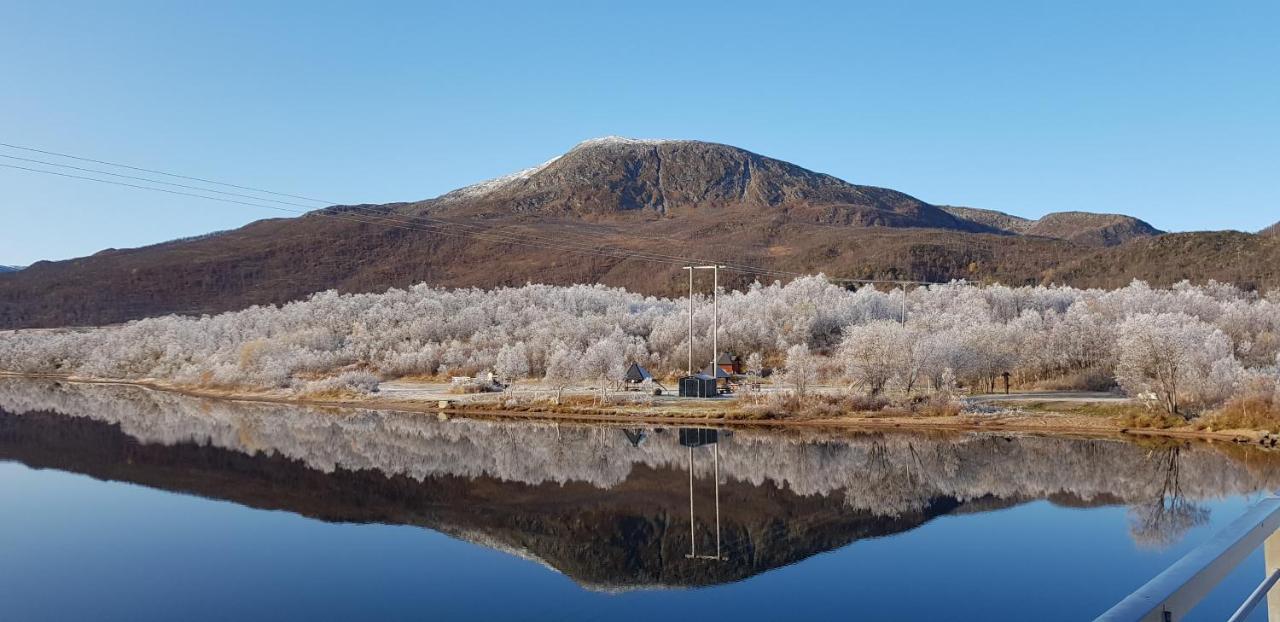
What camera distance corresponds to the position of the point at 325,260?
123 m

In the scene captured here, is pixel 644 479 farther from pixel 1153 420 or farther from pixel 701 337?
pixel 701 337

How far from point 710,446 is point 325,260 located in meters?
104

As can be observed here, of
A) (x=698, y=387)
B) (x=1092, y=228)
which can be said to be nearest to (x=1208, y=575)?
(x=698, y=387)

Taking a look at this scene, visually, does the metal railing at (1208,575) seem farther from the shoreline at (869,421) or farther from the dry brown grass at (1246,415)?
the dry brown grass at (1246,415)

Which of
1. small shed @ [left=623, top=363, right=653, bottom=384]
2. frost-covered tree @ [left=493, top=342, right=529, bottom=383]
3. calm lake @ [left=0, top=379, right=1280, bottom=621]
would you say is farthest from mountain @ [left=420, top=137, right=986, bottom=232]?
calm lake @ [left=0, top=379, right=1280, bottom=621]

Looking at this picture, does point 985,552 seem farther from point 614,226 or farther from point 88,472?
point 614,226

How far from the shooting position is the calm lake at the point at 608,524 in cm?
1384

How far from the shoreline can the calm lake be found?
1.61 metres

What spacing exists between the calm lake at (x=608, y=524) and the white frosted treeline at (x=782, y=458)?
5.3 inches

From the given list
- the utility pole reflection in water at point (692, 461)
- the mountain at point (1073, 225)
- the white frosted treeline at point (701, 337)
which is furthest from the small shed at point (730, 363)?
the mountain at point (1073, 225)

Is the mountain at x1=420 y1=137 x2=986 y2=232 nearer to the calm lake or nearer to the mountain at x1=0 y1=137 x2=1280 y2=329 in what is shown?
the mountain at x1=0 y1=137 x2=1280 y2=329

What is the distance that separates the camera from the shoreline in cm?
2911

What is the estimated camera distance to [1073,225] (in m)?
166

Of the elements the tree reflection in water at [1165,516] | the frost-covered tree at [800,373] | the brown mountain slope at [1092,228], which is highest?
the brown mountain slope at [1092,228]
